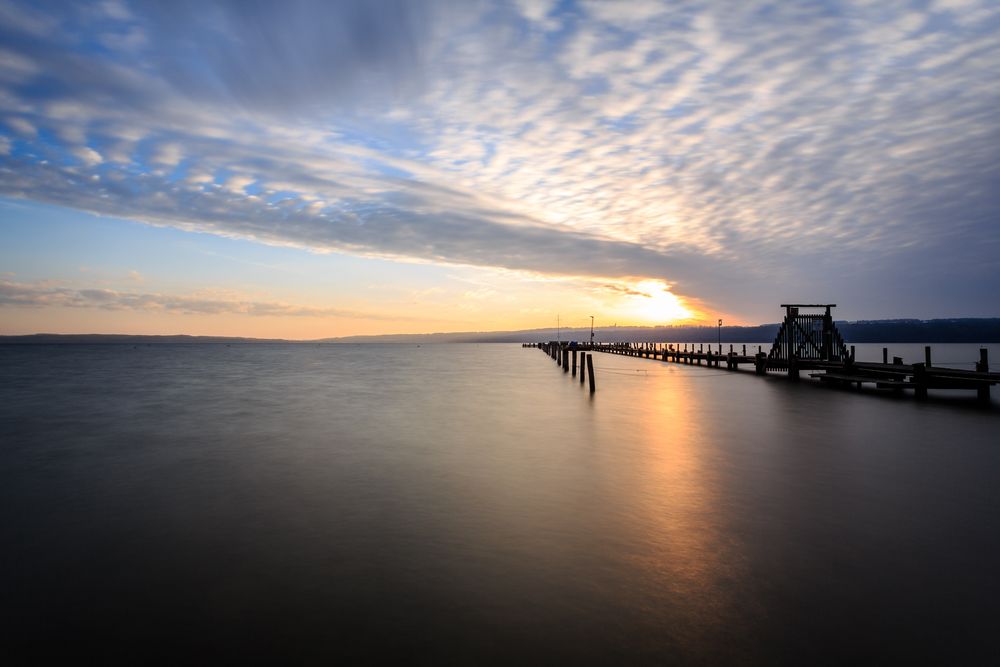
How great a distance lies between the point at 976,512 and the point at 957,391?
27.9 metres

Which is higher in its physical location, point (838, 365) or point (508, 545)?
point (838, 365)

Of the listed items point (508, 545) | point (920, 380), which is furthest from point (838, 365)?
point (508, 545)

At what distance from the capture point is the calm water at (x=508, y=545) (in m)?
5.63

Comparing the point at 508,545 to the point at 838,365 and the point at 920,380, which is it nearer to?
the point at 920,380

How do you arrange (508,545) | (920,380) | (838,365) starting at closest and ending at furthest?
(508,545), (920,380), (838,365)

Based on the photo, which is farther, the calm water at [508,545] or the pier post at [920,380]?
the pier post at [920,380]

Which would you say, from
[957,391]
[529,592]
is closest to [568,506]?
[529,592]

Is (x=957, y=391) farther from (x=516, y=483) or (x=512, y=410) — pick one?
(x=516, y=483)

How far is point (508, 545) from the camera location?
8.38 meters

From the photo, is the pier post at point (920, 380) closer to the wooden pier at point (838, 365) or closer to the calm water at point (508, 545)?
the wooden pier at point (838, 365)

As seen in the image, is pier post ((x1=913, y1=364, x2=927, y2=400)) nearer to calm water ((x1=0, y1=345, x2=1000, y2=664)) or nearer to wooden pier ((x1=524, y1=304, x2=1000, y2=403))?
wooden pier ((x1=524, y1=304, x2=1000, y2=403))

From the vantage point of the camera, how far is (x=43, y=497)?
1174 cm

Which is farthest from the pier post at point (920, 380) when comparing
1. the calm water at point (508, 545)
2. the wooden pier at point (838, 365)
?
the calm water at point (508, 545)

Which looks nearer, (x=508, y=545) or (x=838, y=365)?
(x=508, y=545)
